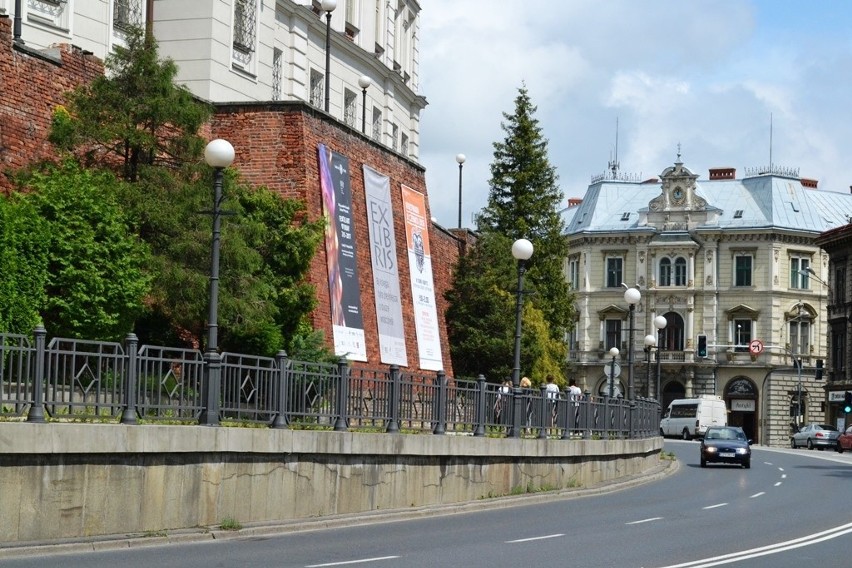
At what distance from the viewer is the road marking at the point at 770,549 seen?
16.0 meters

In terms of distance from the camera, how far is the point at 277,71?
156 ft

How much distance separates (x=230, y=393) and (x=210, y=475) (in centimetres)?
175

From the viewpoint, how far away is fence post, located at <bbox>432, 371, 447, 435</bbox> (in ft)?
83.9

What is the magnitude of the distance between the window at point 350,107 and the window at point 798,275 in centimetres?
5505

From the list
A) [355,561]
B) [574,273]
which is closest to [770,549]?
[355,561]

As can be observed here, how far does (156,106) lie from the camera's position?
30.2m

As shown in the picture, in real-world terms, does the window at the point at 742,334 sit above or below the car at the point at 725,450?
above

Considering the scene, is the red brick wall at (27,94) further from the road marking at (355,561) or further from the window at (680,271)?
the window at (680,271)

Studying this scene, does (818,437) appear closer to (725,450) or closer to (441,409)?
(725,450)

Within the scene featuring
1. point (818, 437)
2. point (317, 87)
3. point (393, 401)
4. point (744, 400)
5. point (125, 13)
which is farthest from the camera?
point (744, 400)

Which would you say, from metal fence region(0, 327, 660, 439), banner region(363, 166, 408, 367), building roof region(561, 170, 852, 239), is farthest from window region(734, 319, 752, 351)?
metal fence region(0, 327, 660, 439)

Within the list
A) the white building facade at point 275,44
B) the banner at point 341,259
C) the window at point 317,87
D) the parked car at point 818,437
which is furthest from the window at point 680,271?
the banner at point 341,259

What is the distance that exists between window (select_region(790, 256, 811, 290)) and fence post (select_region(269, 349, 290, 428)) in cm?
8587

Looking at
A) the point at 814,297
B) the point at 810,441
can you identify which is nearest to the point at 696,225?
the point at 814,297
